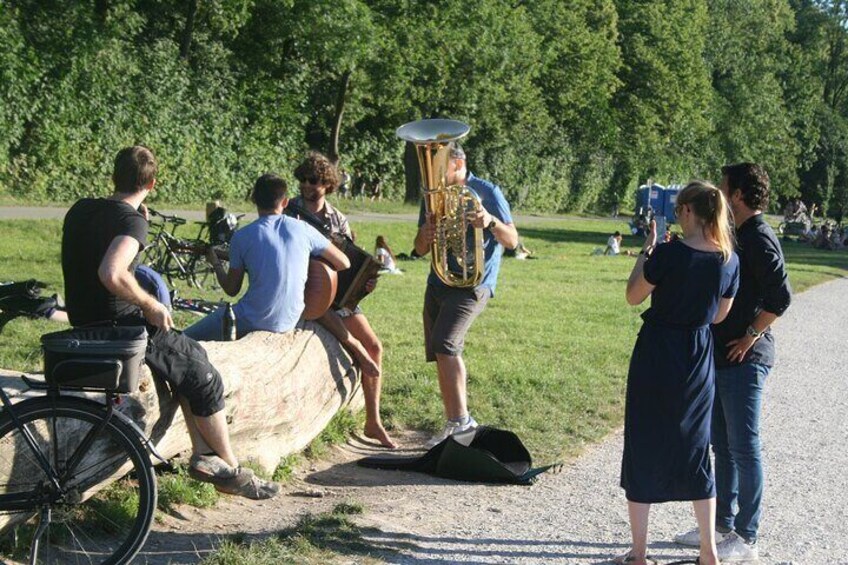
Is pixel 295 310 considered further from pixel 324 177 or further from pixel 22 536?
pixel 22 536

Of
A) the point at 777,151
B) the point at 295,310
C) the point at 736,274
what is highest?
the point at 736,274

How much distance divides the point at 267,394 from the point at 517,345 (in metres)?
5.78

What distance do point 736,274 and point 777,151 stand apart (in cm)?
6559

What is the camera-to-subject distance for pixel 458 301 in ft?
26.0

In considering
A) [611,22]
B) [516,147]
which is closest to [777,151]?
[611,22]

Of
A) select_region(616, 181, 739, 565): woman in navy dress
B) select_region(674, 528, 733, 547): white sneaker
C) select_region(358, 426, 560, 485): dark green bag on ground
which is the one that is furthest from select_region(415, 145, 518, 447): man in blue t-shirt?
select_region(616, 181, 739, 565): woman in navy dress

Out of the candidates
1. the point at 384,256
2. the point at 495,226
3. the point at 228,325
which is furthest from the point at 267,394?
the point at 384,256

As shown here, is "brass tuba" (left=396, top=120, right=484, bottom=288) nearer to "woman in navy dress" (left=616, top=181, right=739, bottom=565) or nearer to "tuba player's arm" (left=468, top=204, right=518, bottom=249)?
"tuba player's arm" (left=468, top=204, right=518, bottom=249)

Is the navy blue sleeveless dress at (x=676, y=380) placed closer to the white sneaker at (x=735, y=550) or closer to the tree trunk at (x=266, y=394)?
the white sneaker at (x=735, y=550)

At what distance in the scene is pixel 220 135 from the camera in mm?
32312

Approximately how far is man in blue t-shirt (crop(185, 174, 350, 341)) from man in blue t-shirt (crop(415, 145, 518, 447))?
3.19 ft

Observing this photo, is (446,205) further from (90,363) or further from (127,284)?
(90,363)

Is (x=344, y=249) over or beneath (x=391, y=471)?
over

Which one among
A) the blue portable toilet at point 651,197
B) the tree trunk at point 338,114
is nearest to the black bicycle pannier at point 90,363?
the tree trunk at point 338,114
